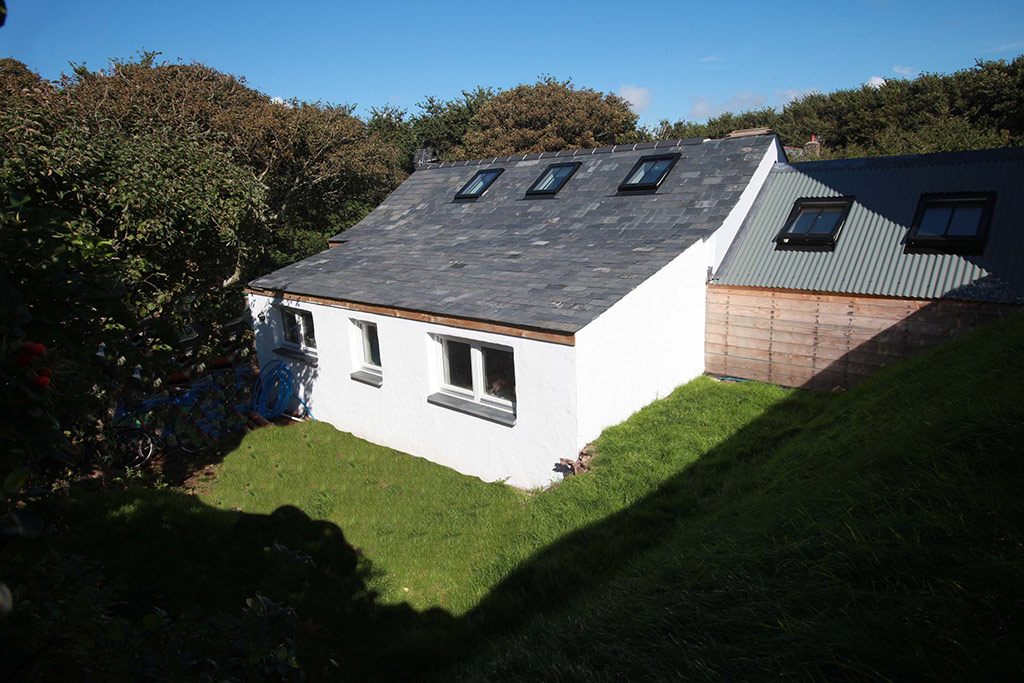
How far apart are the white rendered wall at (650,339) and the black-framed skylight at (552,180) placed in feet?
15.6

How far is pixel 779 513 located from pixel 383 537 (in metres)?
4.94

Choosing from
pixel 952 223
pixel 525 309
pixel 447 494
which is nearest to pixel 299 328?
pixel 447 494

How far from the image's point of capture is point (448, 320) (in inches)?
370

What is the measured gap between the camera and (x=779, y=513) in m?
4.37

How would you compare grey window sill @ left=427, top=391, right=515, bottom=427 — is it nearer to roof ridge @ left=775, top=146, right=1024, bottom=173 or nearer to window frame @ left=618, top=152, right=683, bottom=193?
window frame @ left=618, top=152, right=683, bottom=193

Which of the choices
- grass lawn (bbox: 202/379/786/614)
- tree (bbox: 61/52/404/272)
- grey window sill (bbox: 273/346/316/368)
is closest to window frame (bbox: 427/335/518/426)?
grass lawn (bbox: 202/379/786/614)

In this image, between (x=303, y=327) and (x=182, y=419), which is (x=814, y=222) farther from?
(x=182, y=419)

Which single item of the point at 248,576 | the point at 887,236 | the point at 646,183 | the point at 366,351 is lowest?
the point at 248,576

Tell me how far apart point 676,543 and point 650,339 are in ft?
16.3

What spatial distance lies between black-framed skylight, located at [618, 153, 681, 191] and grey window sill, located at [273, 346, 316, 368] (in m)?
8.12

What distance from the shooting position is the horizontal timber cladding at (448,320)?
813 centimetres

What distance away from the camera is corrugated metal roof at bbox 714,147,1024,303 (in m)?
9.56

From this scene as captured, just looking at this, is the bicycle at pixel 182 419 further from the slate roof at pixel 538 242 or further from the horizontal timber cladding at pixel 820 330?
the horizontal timber cladding at pixel 820 330

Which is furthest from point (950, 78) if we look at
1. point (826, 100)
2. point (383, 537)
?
point (383, 537)
